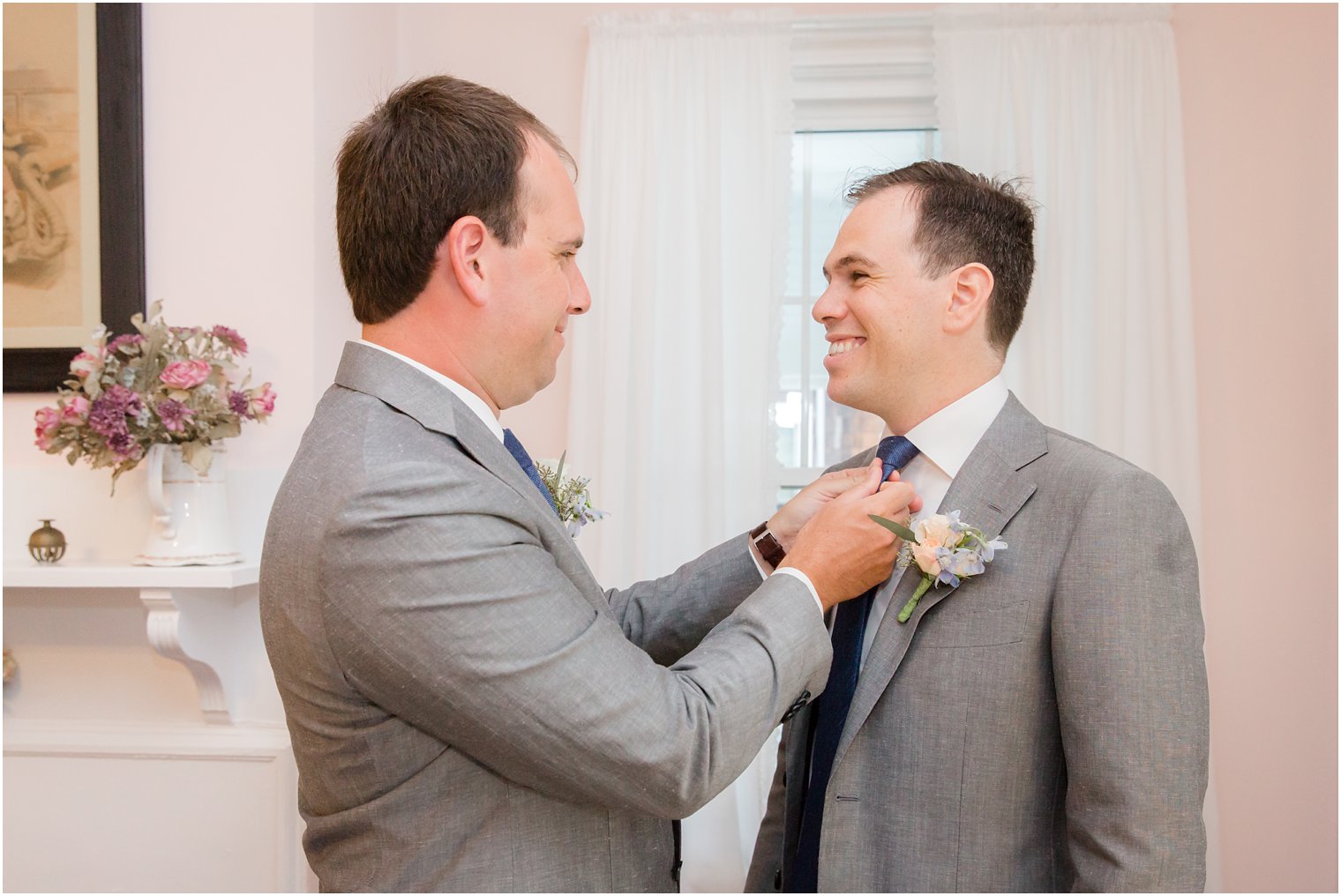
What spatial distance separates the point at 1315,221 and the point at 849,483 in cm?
226

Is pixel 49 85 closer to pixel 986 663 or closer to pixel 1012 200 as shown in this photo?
pixel 1012 200

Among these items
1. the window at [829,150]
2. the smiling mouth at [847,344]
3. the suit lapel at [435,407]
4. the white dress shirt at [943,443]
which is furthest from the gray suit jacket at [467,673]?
the window at [829,150]

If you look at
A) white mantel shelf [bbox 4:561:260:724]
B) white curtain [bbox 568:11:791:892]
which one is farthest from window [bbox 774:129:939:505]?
white mantel shelf [bbox 4:561:260:724]

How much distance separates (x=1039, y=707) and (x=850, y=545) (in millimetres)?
343

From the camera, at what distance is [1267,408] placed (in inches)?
124

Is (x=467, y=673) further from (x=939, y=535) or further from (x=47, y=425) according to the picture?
(x=47, y=425)

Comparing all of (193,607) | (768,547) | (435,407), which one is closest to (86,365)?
(193,607)

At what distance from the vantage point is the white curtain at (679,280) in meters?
3.24

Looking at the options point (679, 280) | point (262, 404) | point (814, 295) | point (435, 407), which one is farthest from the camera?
point (814, 295)

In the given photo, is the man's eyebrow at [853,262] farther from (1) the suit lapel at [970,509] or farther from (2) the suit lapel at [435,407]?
(2) the suit lapel at [435,407]

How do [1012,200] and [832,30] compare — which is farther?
[832,30]

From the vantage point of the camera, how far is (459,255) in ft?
4.45

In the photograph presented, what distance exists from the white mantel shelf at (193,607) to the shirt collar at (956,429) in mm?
1627

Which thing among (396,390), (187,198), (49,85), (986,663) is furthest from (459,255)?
(49,85)
